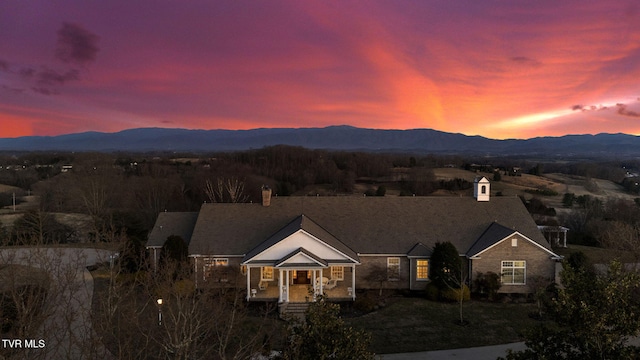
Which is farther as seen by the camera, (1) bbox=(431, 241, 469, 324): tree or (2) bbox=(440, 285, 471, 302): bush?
(1) bbox=(431, 241, 469, 324): tree

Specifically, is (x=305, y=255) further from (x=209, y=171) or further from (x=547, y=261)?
(x=209, y=171)

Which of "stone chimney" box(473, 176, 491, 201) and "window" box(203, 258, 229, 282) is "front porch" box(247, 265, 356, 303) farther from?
"stone chimney" box(473, 176, 491, 201)

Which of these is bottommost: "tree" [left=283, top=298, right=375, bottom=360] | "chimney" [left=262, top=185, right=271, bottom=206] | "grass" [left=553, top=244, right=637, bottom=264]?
"grass" [left=553, top=244, right=637, bottom=264]

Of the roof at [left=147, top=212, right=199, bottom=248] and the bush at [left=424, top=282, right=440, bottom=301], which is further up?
the roof at [left=147, top=212, right=199, bottom=248]

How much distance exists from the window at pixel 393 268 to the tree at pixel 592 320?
17774 millimetres

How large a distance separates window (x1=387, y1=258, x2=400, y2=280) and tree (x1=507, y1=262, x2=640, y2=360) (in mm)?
17774

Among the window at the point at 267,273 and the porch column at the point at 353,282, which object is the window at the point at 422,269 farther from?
the window at the point at 267,273

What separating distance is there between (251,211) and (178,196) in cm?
3441

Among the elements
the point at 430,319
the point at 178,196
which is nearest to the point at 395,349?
the point at 430,319

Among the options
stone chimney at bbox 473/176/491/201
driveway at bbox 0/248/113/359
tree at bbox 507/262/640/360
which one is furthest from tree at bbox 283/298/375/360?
stone chimney at bbox 473/176/491/201

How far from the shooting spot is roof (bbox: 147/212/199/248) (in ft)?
99.8

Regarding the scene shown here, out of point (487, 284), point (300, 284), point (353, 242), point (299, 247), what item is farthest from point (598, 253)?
point (299, 247)

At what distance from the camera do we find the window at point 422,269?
28.2 meters

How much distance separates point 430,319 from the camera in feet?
76.4
